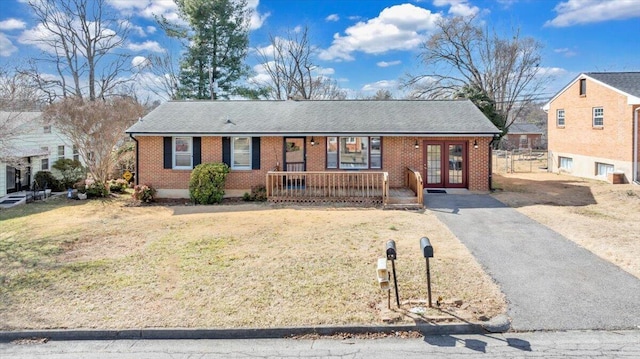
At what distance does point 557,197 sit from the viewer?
1541 centimetres

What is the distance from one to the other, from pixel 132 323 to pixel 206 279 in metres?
1.71

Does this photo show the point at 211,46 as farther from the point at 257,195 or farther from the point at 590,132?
the point at 590,132

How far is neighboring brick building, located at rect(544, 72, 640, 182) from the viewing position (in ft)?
58.4

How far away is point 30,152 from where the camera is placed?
19.2 metres

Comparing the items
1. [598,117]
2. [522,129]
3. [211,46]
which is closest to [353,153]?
[598,117]

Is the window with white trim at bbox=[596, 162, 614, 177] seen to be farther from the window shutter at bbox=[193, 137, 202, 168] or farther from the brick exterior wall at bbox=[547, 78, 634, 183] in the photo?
the window shutter at bbox=[193, 137, 202, 168]

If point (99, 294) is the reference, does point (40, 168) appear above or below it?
above

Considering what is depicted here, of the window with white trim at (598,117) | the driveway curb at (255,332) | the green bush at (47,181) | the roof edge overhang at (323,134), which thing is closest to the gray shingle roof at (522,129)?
the window with white trim at (598,117)

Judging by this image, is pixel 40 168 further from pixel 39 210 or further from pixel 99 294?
pixel 99 294

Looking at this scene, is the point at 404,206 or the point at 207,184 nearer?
the point at 404,206

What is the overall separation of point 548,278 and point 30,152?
21.9 meters

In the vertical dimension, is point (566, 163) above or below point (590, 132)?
below

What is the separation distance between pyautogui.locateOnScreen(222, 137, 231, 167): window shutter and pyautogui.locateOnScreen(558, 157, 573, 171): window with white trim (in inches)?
767

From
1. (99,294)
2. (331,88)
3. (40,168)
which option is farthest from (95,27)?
(99,294)
